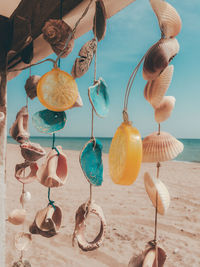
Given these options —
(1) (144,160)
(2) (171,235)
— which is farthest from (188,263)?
(1) (144,160)

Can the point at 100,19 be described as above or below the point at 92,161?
above

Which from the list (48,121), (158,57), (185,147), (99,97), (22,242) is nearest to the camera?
(158,57)

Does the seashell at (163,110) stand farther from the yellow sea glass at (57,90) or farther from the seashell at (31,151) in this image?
the seashell at (31,151)

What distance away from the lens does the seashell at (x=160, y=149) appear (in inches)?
17.0

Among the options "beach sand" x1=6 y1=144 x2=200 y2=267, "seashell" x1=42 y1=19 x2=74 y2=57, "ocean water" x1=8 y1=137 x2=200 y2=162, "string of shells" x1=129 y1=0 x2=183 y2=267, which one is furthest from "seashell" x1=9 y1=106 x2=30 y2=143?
"ocean water" x1=8 y1=137 x2=200 y2=162

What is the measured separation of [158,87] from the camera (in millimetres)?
405

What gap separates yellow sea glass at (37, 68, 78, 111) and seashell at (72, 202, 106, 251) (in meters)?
0.26

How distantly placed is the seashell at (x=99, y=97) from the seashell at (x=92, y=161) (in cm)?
8

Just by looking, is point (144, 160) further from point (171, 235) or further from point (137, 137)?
point (171, 235)

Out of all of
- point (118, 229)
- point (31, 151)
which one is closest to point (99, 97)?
point (31, 151)

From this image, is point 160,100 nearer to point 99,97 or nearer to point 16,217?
point 99,97

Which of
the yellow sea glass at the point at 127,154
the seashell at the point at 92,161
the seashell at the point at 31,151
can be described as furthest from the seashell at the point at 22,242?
the yellow sea glass at the point at 127,154

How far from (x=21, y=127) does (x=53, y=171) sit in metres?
0.33

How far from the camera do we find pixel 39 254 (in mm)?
1963
